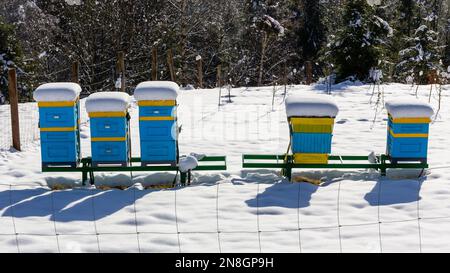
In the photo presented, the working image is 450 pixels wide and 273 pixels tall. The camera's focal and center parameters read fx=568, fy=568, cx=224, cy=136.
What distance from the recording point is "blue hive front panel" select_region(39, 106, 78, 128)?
341 inches

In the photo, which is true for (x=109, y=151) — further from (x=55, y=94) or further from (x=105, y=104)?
(x=55, y=94)

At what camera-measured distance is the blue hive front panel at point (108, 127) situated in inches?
343

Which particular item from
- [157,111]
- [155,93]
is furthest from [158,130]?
[155,93]

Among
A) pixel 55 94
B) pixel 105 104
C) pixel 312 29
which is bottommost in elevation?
pixel 105 104

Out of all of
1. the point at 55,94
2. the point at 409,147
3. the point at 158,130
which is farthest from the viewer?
the point at 409,147

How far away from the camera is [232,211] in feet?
24.9

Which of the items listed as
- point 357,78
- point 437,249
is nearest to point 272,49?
Answer: point 357,78

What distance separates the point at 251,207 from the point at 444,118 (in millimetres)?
8655

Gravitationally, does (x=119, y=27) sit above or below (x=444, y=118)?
above

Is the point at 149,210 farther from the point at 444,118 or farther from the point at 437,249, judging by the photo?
the point at 444,118

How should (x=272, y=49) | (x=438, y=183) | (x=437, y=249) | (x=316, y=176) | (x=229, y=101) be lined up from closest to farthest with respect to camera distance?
(x=437, y=249) → (x=438, y=183) → (x=316, y=176) → (x=229, y=101) → (x=272, y=49)

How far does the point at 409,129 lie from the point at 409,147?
11.7 inches

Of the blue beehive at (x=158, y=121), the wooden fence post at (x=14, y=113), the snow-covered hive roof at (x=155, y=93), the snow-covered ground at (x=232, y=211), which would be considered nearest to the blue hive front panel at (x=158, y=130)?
the blue beehive at (x=158, y=121)

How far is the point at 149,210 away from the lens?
763cm
